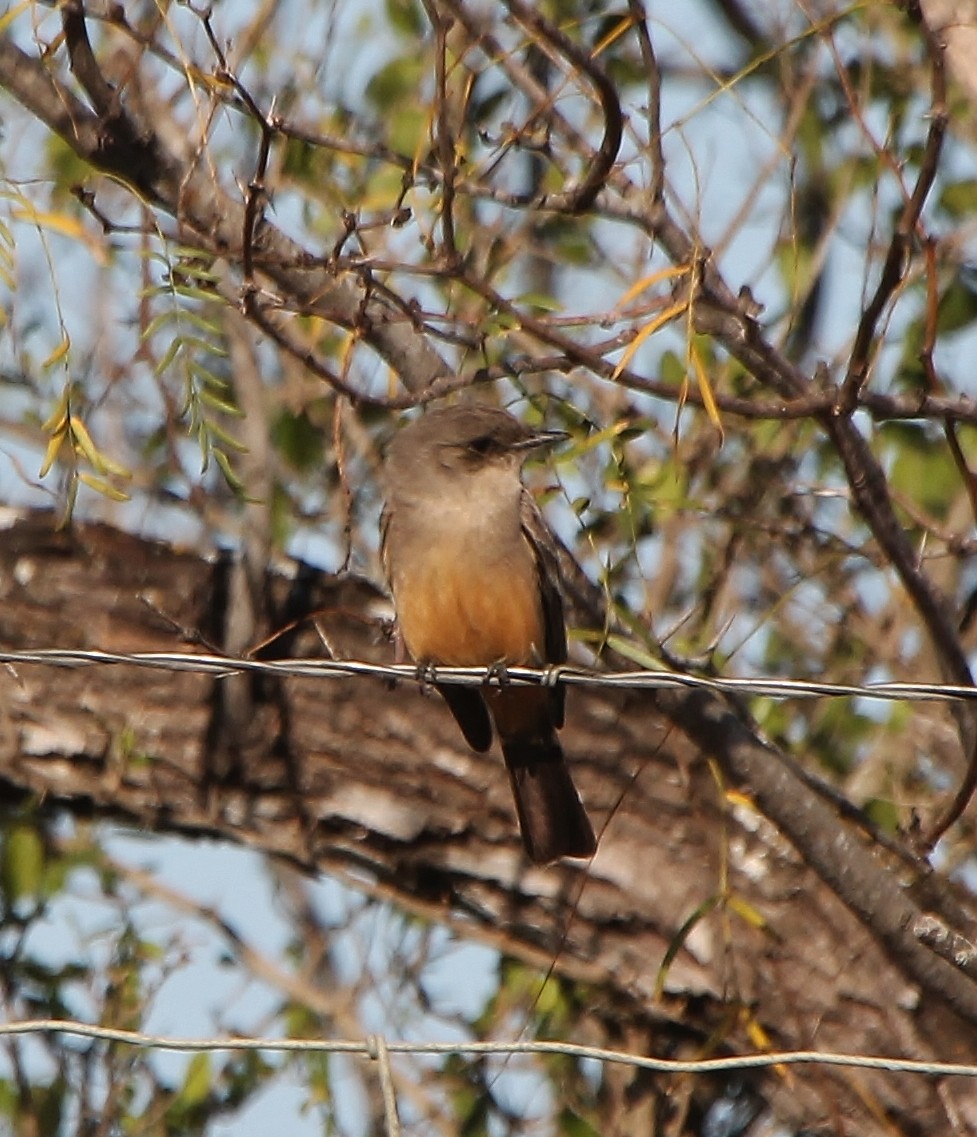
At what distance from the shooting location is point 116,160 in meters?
5.33

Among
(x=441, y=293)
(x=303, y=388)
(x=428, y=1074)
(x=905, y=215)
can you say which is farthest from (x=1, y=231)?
(x=428, y=1074)

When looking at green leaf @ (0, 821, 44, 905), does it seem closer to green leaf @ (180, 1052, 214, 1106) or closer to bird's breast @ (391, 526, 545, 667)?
green leaf @ (180, 1052, 214, 1106)

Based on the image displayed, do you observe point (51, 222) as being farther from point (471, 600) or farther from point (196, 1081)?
point (196, 1081)

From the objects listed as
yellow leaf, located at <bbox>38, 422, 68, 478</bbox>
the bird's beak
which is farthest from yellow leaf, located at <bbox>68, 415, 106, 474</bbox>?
the bird's beak

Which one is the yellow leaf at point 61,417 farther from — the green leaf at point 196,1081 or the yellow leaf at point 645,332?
the green leaf at point 196,1081

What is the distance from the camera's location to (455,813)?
20.3 feet

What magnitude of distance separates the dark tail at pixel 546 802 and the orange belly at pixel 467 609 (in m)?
0.30

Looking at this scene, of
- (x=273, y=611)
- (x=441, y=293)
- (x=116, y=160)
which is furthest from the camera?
(x=441, y=293)

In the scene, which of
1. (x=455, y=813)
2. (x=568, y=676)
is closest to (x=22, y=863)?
(x=455, y=813)

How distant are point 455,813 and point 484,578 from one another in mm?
716

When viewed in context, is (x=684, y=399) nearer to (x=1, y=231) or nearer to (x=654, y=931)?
(x=1, y=231)

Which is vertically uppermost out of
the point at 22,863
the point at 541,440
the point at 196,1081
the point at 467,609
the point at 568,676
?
the point at 541,440

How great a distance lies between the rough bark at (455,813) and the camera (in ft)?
19.9

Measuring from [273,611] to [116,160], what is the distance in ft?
5.21
